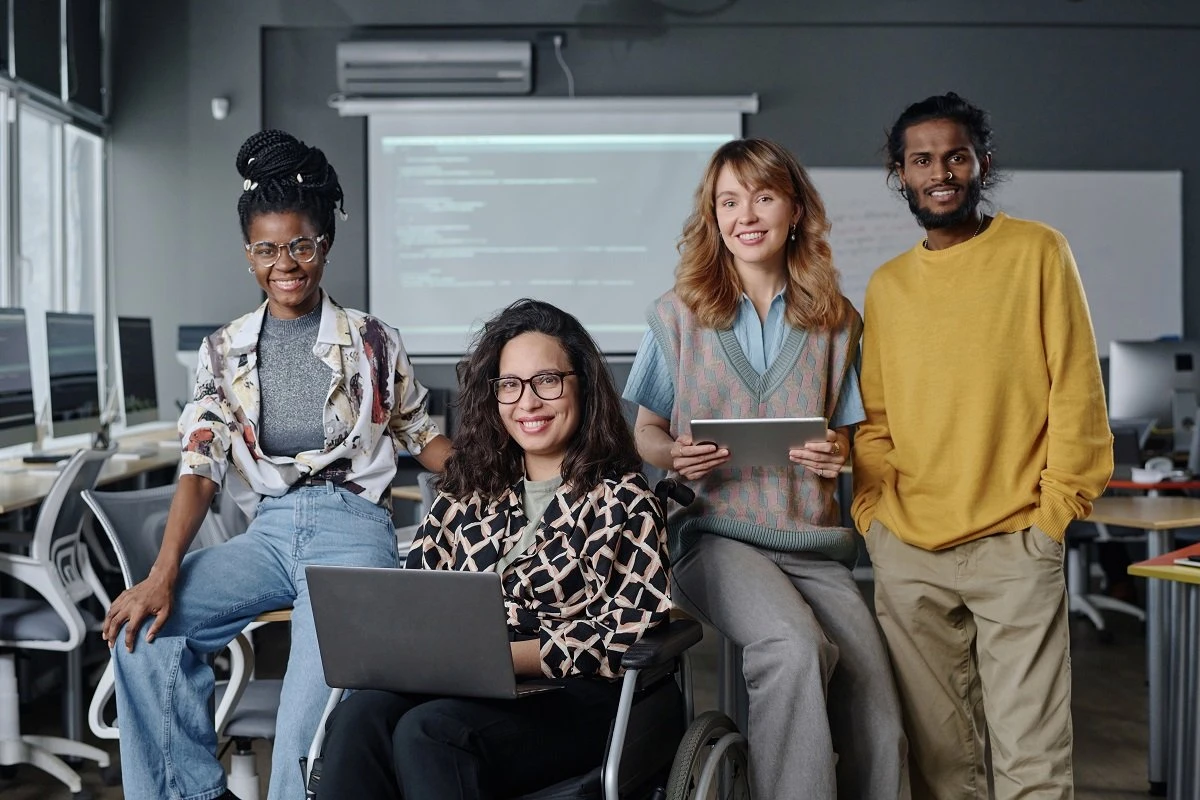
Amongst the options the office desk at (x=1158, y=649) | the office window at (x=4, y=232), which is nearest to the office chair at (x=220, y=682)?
the office desk at (x=1158, y=649)

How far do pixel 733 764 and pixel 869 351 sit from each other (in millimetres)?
867

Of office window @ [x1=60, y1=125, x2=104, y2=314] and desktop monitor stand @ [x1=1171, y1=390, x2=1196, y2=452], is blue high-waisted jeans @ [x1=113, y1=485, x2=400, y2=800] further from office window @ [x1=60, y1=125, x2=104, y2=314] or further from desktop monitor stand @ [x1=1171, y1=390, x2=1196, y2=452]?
office window @ [x1=60, y1=125, x2=104, y2=314]

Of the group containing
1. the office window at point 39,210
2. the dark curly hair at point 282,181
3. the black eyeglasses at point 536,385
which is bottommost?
the black eyeglasses at point 536,385

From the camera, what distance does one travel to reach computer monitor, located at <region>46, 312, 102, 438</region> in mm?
4219

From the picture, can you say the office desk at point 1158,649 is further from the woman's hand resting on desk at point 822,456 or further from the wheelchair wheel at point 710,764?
the wheelchair wheel at point 710,764

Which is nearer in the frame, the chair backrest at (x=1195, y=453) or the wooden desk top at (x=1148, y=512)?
the wooden desk top at (x=1148, y=512)

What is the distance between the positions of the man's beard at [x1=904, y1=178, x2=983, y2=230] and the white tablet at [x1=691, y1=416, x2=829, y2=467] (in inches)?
18.4

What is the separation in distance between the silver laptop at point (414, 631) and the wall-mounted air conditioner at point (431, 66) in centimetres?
508

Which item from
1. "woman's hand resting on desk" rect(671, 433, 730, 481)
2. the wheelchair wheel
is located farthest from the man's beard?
the wheelchair wheel

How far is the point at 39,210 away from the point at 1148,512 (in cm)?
530

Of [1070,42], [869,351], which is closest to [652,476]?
[869,351]

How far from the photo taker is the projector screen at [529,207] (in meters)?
6.48

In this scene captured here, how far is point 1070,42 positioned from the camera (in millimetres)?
6582

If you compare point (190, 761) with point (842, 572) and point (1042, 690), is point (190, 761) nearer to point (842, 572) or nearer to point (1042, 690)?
point (842, 572)
